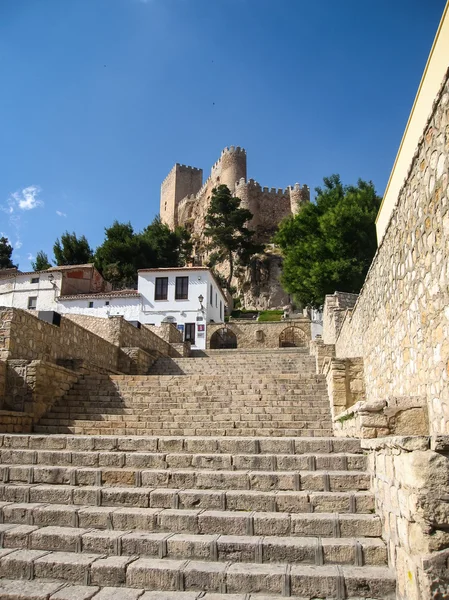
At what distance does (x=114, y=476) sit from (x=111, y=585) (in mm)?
1262

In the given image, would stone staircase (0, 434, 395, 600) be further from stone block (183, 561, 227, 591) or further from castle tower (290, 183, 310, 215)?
castle tower (290, 183, 310, 215)

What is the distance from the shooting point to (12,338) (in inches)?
369

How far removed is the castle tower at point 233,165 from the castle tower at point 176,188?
871 cm

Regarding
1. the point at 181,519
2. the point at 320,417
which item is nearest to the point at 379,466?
the point at 181,519

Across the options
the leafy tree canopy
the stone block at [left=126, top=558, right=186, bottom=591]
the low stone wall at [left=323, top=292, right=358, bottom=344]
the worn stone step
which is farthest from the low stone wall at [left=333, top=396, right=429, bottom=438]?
the leafy tree canopy

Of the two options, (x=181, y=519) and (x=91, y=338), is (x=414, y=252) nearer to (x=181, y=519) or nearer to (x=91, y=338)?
(x=181, y=519)

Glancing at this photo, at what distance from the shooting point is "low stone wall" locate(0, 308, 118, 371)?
941cm

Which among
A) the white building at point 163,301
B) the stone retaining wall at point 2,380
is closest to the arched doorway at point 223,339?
the white building at point 163,301

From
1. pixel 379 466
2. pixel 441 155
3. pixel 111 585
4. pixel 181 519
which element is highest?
pixel 441 155

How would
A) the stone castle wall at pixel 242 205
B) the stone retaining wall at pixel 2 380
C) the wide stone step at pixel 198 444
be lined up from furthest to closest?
the stone castle wall at pixel 242 205
the stone retaining wall at pixel 2 380
the wide stone step at pixel 198 444

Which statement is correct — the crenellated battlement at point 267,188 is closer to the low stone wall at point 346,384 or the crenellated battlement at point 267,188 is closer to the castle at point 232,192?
the castle at point 232,192

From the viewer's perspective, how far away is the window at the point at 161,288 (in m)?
29.5

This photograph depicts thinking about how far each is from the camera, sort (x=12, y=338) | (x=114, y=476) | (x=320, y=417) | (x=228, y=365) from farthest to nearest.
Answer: (x=228, y=365)
(x=12, y=338)
(x=320, y=417)
(x=114, y=476)

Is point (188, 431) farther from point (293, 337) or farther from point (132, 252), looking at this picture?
point (132, 252)
